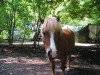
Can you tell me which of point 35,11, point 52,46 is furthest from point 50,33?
point 35,11

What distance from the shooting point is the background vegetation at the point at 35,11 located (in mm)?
13711

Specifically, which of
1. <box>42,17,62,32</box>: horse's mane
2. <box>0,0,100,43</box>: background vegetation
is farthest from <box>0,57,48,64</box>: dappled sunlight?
<box>42,17,62,32</box>: horse's mane

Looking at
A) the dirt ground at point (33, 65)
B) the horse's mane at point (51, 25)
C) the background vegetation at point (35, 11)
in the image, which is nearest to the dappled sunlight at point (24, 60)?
the dirt ground at point (33, 65)

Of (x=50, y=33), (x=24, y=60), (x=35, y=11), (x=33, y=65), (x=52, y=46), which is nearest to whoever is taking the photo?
(x=52, y=46)

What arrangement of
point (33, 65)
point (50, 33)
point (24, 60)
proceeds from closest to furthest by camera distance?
point (50, 33)
point (33, 65)
point (24, 60)

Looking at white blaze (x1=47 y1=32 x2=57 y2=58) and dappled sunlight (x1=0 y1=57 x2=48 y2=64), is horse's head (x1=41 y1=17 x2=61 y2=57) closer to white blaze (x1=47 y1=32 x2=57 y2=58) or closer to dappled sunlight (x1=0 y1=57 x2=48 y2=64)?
white blaze (x1=47 y1=32 x2=57 y2=58)

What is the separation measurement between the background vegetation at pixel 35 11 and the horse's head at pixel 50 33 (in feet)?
20.9

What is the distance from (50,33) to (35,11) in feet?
27.9

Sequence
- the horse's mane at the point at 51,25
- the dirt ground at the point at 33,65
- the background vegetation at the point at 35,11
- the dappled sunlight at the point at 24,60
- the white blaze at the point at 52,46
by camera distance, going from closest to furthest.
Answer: the white blaze at the point at 52,46
the horse's mane at the point at 51,25
the dirt ground at the point at 33,65
the dappled sunlight at the point at 24,60
the background vegetation at the point at 35,11

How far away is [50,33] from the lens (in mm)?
6801

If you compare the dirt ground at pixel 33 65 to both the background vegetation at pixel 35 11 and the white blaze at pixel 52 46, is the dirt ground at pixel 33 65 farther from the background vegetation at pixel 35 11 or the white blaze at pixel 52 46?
the white blaze at pixel 52 46

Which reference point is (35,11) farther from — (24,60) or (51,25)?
(51,25)

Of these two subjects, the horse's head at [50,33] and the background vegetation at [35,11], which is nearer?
the horse's head at [50,33]

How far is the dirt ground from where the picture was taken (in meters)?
9.31
